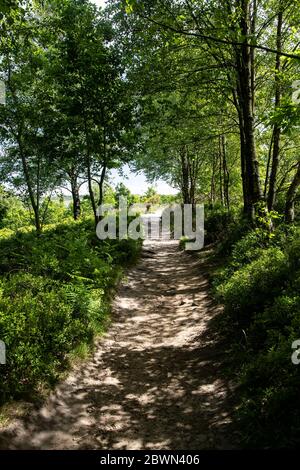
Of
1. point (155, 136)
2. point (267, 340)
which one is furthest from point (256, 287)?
point (155, 136)

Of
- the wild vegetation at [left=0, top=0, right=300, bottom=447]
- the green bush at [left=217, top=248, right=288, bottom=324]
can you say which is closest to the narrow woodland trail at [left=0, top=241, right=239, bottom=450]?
the wild vegetation at [left=0, top=0, right=300, bottom=447]

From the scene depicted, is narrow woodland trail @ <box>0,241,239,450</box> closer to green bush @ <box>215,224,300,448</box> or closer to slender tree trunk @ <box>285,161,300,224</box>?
green bush @ <box>215,224,300,448</box>

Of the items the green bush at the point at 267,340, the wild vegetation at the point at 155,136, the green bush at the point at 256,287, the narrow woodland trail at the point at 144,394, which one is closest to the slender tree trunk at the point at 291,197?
the wild vegetation at the point at 155,136

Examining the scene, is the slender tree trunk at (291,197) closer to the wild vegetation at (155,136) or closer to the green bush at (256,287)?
the wild vegetation at (155,136)

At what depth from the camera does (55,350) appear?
6395 millimetres

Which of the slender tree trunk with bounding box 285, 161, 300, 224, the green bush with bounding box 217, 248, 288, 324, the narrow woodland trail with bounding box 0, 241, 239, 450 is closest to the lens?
the narrow woodland trail with bounding box 0, 241, 239, 450

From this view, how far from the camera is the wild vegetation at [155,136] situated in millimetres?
5547

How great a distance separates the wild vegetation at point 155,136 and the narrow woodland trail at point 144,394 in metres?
0.42

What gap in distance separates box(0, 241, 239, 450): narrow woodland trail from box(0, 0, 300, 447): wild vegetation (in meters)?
0.42

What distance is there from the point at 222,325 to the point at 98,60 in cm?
1065

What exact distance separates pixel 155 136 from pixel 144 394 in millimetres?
10192

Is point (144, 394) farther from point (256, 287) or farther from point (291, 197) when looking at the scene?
point (291, 197)

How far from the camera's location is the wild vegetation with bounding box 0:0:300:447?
218 inches
